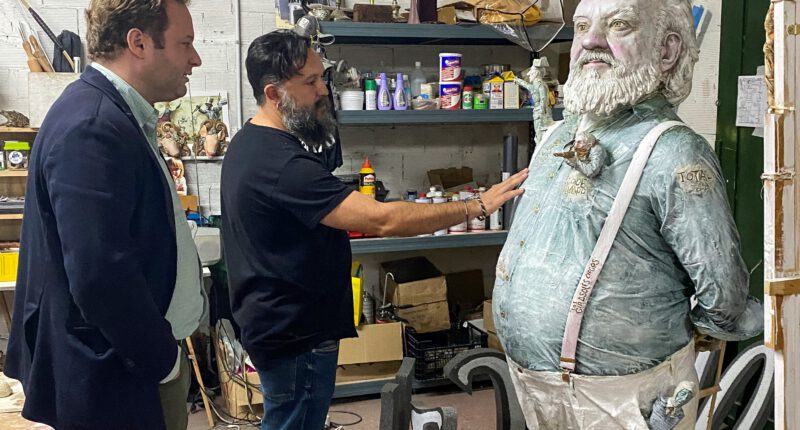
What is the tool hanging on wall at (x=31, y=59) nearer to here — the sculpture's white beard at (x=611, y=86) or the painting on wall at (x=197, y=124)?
the painting on wall at (x=197, y=124)

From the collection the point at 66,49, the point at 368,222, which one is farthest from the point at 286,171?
the point at 66,49

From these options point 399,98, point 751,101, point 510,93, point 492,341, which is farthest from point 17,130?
point 751,101

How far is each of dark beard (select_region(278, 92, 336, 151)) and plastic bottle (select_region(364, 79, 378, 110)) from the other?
45.9 inches

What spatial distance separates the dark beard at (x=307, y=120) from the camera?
2166 millimetres

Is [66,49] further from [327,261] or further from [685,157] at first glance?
[685,157]

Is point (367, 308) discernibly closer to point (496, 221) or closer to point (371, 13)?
point (496, 221)

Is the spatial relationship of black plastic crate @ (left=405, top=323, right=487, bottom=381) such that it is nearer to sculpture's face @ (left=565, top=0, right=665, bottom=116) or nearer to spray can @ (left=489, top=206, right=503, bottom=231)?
spray can @ (left=489, top=206, right=503, bottom=231)

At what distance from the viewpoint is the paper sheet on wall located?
290cm

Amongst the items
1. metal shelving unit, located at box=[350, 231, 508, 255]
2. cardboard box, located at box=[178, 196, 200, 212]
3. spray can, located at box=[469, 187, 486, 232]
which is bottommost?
metal shelving unit, located at box=[350, 231, 508, 255]

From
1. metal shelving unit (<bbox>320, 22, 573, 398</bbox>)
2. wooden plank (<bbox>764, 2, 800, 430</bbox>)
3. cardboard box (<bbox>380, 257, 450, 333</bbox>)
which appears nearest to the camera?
wooden plank (<bbox>764, 2, 800, 430</bbox>)

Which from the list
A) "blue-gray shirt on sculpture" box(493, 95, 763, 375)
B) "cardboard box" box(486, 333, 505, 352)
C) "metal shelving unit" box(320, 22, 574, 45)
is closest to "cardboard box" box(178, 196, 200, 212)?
"metal shelving unit" box(320, 22, 574, 45)

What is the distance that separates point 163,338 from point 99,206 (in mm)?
312

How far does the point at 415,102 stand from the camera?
367cm

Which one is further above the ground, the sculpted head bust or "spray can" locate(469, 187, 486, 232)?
the sculpted head bust
